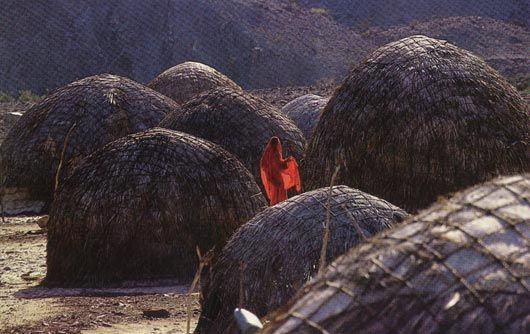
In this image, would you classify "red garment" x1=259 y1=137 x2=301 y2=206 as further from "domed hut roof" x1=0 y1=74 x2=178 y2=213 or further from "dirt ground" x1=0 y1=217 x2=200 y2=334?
"domed hut roof" x1=0 y1=74 x2=178 y2=213

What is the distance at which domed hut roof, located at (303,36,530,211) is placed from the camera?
947 centimetres

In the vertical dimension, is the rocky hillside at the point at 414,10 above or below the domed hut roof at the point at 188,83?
below

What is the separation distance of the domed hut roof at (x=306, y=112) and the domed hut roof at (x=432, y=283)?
1416cm

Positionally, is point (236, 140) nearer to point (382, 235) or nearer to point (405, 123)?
point (405, 123)

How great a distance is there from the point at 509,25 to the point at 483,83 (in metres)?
40.3

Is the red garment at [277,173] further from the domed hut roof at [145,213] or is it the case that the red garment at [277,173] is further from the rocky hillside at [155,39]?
the rocky hillside at [155,39]

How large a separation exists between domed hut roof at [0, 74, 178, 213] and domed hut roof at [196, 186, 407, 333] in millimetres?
7793

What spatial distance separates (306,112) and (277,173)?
7.54 metres

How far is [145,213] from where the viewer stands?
31.6ft

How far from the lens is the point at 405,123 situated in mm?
9492

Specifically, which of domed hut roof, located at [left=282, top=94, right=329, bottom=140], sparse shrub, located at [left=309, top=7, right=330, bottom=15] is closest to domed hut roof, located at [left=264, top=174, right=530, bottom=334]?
domed hut roof, located at [left=282, top=94, right=329, bottom=140]

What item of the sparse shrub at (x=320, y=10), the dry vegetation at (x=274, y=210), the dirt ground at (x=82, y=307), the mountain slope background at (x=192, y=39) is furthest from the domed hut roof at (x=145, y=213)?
the sparse shrub at (x=320, y=10)

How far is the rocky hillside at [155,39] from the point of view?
46312 mm

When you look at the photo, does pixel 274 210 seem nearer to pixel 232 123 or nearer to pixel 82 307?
pixel 82 307
